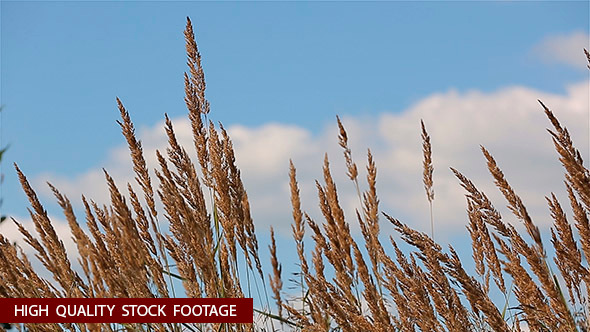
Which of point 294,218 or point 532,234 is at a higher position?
point 294,218

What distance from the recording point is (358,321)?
2.46 meters

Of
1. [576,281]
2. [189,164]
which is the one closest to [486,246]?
[576,281]

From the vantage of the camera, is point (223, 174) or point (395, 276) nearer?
point (395, 276)

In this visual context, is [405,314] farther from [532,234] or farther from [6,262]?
[6,262]

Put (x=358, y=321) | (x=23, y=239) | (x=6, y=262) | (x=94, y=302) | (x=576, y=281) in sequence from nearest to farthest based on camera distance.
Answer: (x=358, y=321)
(x=576, y=281)
(x=94, y=302)
(x=6, y=262)
(x=23, y=239)

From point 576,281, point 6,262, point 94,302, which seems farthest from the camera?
point 6,262

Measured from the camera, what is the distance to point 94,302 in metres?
2.94

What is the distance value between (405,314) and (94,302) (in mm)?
1255

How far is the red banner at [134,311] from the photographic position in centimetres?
279

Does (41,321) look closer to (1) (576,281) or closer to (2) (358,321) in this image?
(2) (358,321)

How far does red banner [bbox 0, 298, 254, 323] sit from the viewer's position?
2.79 metres

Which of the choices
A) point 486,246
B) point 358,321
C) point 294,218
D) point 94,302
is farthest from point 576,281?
point 94,302

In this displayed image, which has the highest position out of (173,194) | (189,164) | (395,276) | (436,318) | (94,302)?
(189,164)

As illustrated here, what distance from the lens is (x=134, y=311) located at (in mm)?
2877
